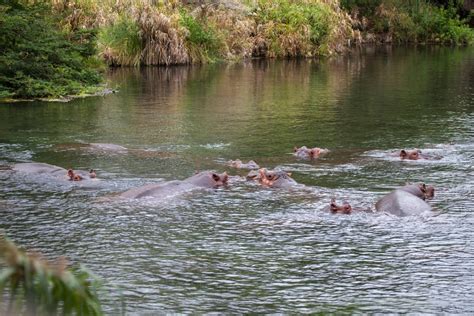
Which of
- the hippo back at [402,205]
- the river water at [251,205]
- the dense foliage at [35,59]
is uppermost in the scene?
the dense foliage at [35,59]

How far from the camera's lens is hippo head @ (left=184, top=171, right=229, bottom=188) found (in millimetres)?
11258

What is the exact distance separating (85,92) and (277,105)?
19.5 feet

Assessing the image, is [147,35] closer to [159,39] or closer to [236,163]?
[159,39]

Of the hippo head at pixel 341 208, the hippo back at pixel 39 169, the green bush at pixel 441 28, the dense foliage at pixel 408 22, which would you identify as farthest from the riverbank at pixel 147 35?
the hippo head at pixel 341 208

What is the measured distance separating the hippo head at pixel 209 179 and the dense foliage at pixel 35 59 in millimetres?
11112

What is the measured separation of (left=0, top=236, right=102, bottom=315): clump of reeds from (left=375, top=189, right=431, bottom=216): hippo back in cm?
793

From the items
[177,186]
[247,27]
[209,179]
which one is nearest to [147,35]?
[247,27]

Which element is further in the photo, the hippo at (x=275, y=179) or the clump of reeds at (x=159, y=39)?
the clump of reeds at (x=159, y=39)

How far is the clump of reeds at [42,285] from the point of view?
1912 millimetres

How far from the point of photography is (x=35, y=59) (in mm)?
21578

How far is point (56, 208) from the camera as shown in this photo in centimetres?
1034

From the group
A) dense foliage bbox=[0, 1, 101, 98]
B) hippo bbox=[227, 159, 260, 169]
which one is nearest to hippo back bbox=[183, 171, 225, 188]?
hippo bbox=[227, 159, 260, 169]

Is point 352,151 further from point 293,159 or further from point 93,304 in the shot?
point 93,304

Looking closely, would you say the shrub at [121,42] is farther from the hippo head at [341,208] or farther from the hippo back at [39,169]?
the hippo head at [341,208]
